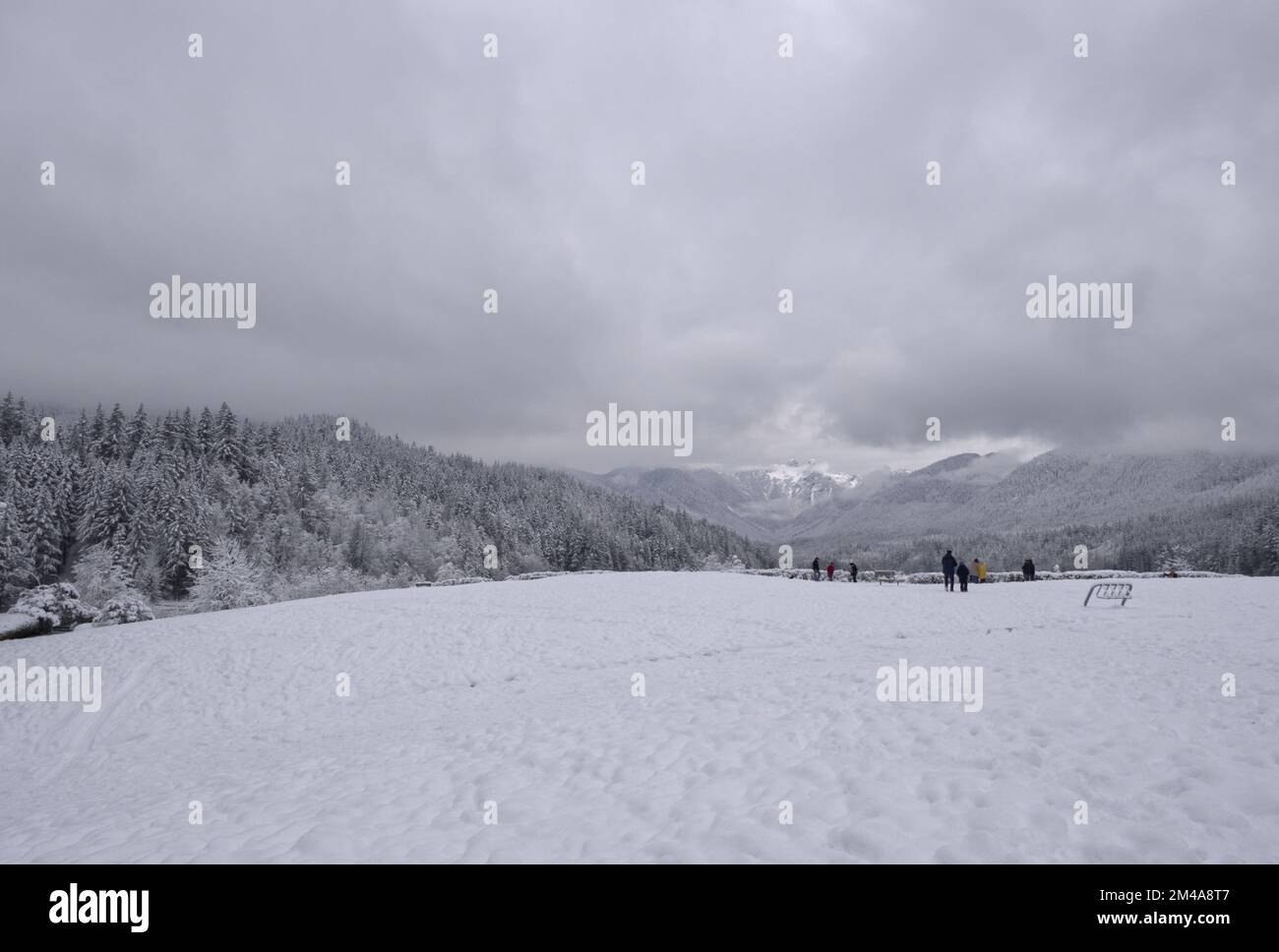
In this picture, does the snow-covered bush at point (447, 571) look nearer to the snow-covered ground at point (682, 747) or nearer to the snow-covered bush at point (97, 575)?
the snow-covered bush at point (97, 575)

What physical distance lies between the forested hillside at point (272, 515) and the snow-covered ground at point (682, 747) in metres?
32.5

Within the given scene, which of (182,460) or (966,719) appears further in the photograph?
(182,460)

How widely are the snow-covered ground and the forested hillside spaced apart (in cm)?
3248

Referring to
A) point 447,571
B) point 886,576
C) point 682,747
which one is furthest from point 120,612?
point 447,571

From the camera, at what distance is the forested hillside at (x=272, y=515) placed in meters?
62.1

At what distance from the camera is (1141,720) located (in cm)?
807

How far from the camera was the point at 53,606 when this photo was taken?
28.8 m

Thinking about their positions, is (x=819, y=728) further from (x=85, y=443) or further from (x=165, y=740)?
(x=85, y=443)

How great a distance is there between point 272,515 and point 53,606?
229ft

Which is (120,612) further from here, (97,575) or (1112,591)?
(1112,591)

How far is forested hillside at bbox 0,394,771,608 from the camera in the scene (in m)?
62.1
